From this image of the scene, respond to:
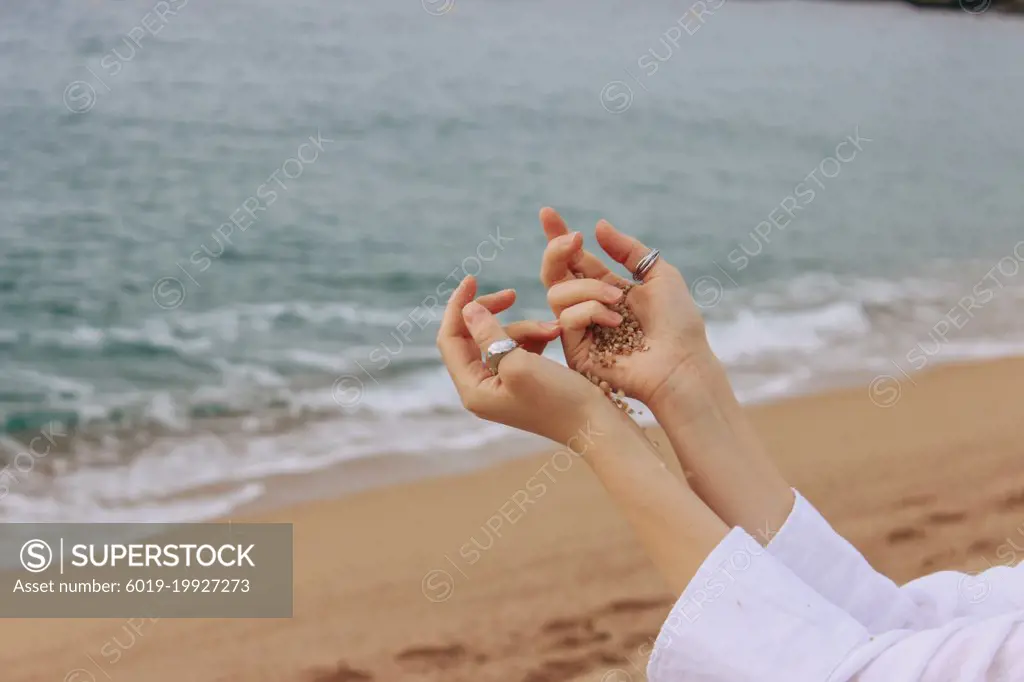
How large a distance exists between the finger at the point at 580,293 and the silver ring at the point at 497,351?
186 millimetres

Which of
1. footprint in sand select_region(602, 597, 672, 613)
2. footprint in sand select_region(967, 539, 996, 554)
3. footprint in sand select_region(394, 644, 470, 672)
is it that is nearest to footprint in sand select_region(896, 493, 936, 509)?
footprint in sand select_region(967, 539, 996, 554)

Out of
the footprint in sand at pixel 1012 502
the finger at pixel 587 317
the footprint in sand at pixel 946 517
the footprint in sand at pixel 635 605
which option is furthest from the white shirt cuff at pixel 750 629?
the footprint in sand at pixel 1012 502

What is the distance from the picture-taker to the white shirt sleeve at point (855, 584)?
1516mm

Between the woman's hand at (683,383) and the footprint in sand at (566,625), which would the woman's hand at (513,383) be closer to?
the woman's hand at (683,383)

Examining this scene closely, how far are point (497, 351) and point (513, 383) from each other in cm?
7

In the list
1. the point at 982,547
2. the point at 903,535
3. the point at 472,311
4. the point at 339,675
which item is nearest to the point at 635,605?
the point at 339,675

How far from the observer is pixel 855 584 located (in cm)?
152

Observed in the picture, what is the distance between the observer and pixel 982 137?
1273cm

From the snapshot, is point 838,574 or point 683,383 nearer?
point 838,574

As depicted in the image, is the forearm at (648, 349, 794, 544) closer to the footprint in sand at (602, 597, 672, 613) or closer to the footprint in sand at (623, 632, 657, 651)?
the footprint in sand at (623, 632, 657, 651)

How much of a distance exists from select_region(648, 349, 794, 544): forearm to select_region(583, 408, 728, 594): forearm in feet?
0.42

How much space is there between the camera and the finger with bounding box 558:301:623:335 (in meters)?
1.73

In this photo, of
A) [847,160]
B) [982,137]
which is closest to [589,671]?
[847,160]

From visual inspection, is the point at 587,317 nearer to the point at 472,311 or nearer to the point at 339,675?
the point at 472,311
